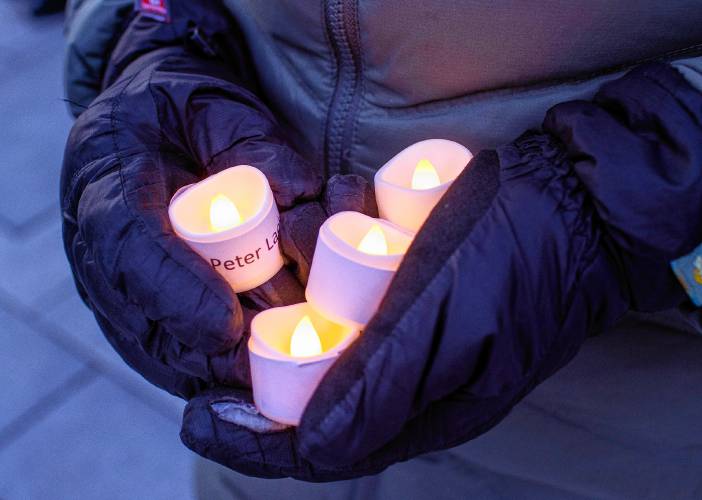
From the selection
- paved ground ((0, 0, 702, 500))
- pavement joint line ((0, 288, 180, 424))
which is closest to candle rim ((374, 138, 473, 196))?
paved ground ((0, 0, 702, 500))

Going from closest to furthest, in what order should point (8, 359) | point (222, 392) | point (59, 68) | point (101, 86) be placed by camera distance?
1. point (222, 392)
2. point (101, 86)
3. point (8, 359)
4. point (59, 68)

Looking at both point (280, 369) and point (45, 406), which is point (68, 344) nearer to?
point (45, 406)

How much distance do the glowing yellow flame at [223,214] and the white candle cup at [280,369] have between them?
11cm

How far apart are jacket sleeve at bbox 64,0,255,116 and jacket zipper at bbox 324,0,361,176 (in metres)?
0.18

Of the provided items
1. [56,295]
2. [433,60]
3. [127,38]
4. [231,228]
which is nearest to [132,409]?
[56,295]

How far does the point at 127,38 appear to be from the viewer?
109 cm

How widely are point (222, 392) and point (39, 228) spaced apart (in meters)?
1.32

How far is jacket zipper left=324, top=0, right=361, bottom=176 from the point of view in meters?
0.85

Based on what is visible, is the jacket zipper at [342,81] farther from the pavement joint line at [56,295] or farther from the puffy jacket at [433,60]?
the pavement joint line at [56,295]

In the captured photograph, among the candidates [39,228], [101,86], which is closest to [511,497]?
[101,86]

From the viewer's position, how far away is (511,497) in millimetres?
884

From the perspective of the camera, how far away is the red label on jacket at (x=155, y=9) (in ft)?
3.40

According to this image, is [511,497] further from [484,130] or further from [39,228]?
[39,228]

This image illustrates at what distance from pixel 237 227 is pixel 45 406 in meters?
1.00
